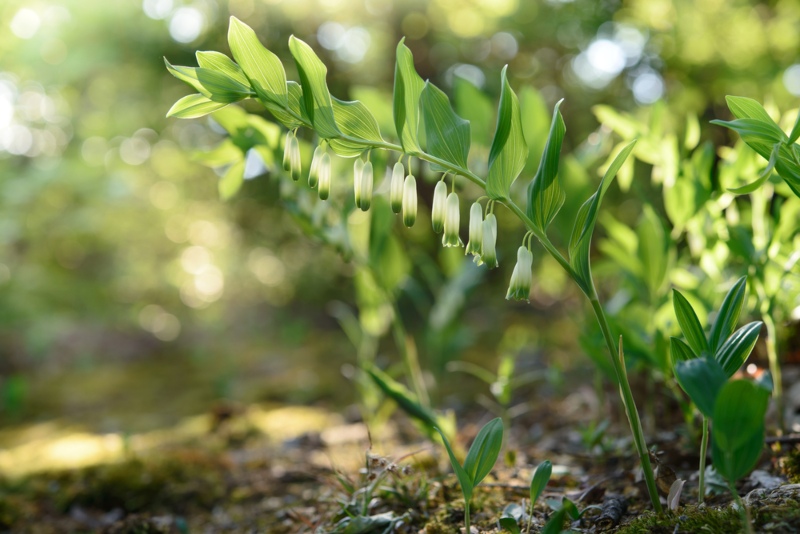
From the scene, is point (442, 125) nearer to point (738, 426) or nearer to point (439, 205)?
point (439, 205)

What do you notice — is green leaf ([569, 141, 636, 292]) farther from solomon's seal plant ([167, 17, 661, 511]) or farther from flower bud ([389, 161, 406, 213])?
flower bud ([389, 161, 406, 213])

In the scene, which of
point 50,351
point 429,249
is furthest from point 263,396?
point 50,351

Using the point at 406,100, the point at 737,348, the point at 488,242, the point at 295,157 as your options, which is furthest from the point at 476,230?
the point at 737,348

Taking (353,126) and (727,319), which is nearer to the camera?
(727,319)

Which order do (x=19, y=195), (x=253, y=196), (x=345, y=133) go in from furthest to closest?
(x=253, y=196)
(x=19, y=195)
(x=345, y=133)

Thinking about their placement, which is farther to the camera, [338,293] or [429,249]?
[338,293]

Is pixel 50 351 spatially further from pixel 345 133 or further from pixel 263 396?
pixel 345 133

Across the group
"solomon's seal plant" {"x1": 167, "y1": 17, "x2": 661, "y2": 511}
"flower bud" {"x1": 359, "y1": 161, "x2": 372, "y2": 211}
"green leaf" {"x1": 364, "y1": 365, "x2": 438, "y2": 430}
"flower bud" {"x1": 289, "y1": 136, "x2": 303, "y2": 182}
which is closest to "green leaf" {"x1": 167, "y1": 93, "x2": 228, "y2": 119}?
"solomon's seal plant" {"x1": 167, "y1": 17, "x2": 661, "y2": 511}
